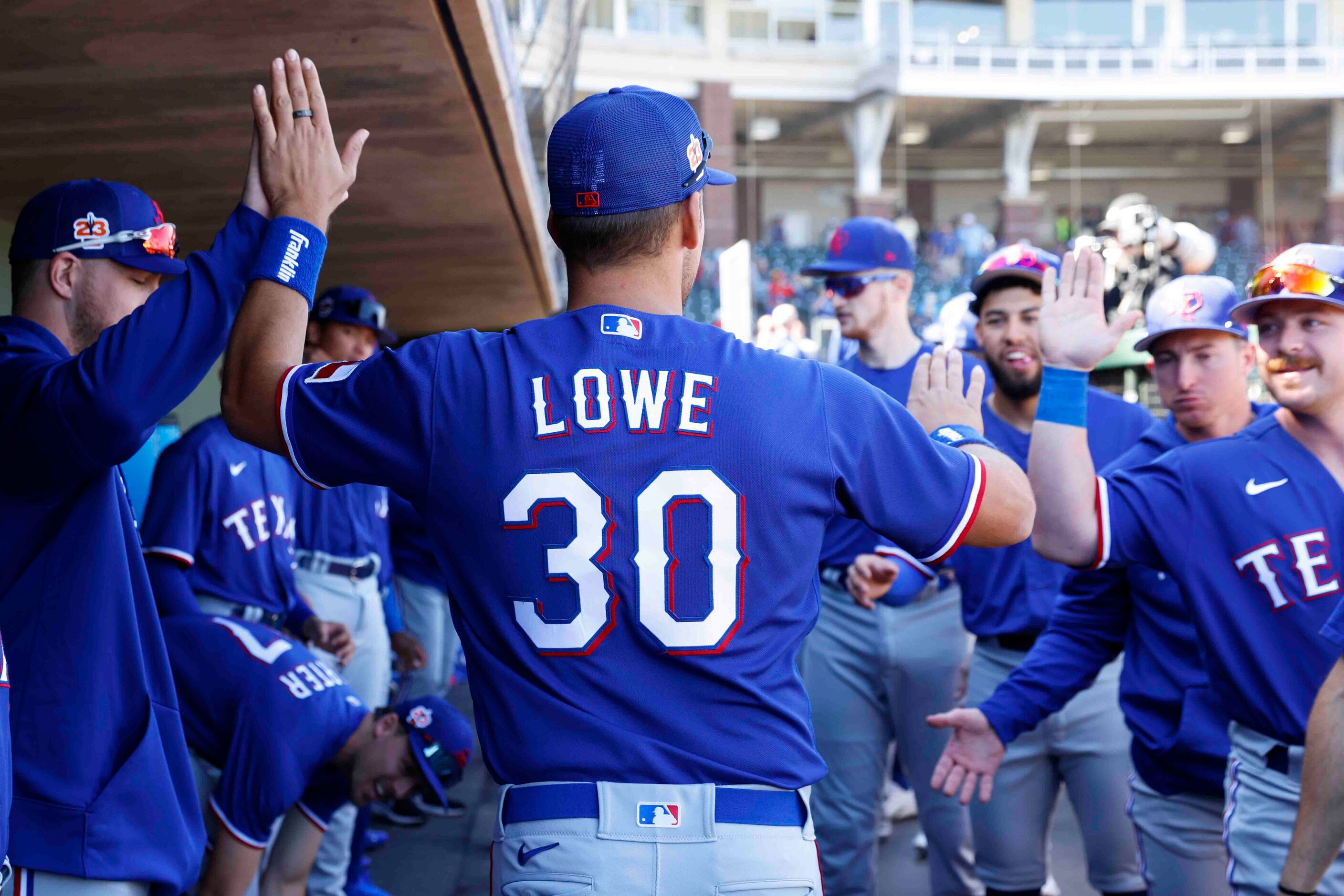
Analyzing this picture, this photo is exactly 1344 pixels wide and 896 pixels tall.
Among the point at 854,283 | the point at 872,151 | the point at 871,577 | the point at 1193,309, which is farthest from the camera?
the point at 872,151

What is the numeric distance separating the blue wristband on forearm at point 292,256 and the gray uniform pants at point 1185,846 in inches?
92.9

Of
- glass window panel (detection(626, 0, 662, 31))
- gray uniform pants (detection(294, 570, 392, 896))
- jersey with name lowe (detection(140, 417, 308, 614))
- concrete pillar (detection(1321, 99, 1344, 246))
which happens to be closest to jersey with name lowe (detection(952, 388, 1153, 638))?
jersey with name lowe (detection(140, 417, 308, 614))

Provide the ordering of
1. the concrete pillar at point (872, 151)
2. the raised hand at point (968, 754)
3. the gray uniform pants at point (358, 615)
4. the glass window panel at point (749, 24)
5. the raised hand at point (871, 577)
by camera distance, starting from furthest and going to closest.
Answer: the glass window panel at point (749, 24)
the concrete pillar at point (872, 151)
the gray uniform pants at point (358, 615)
the raised hand at point (871, 577)
the raised hand at point (968, 754)

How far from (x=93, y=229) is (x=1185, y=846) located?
Answer: 9.13 feet

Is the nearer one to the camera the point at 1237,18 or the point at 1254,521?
the point at 1254,521

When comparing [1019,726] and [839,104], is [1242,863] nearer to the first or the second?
[1019,726]

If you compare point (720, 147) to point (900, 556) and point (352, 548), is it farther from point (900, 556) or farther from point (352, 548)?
point (900, 556)

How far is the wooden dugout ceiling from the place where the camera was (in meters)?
2.34

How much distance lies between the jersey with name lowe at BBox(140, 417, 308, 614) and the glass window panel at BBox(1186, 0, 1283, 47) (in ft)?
106

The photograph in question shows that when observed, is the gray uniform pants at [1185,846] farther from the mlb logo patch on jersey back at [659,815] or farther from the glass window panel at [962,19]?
the glass window panel at [962,19]

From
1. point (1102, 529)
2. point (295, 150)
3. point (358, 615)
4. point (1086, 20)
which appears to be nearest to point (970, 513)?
point (1102, 529)

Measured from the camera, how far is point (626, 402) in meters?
1.70

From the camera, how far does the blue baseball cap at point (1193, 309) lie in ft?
10.5

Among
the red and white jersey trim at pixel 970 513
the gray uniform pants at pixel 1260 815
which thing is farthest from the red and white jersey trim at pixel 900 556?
the red and white jersey trim at pixel 970 513
